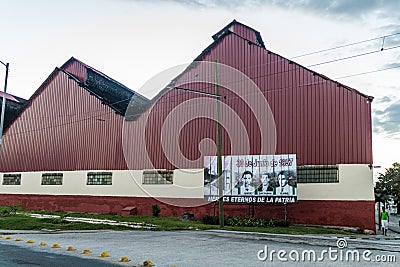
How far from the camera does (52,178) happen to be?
35219 mm

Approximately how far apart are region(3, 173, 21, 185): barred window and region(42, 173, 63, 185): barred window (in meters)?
3.21

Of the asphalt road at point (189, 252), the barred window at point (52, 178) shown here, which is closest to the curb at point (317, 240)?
the asphalt road at point (189, 252)

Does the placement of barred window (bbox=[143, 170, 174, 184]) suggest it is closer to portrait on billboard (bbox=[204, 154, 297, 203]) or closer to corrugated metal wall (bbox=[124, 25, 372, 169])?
corrugated metal wall (bbox=[124, 25, 372, 169])

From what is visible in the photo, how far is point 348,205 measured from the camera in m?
23.3

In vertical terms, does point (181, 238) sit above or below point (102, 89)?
below

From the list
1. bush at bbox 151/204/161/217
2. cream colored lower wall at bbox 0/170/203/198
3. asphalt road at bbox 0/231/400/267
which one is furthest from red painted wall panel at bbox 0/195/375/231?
asphalt road at bbox 0/231/400/267

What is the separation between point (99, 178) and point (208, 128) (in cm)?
987

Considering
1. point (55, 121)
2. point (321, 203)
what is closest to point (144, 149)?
point (55, 121)

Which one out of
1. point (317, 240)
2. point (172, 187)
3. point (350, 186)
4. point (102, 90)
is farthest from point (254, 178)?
A: point (102, 90)

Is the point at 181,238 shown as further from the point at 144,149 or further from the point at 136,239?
the point at 144,149

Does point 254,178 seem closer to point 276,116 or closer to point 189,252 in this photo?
point 276,116

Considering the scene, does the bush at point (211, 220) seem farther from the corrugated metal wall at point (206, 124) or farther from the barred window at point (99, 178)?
the barred window at point (99, 178)

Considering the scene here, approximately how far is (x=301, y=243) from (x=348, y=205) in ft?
29.4

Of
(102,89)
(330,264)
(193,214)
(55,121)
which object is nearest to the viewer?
(330,264)
